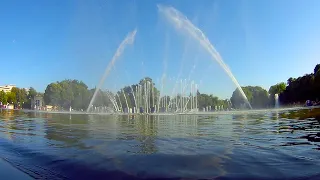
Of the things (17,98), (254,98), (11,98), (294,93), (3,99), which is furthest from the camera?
(17,98)

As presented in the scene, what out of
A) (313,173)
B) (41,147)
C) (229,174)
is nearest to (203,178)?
(229,174)

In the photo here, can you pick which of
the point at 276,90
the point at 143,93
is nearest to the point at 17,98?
the point at 143,93

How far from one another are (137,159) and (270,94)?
419 feet

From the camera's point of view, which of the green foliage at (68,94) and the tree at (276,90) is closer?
the green foliage at (68,94)

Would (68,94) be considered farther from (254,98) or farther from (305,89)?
(305,89)

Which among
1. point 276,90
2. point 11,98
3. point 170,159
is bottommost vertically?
point 170,159

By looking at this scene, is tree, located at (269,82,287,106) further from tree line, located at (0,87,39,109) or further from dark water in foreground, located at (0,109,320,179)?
dark water in foreground, located at (0,109,320,179)

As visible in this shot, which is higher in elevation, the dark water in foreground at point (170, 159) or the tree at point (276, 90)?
the tree at point (276, 90)

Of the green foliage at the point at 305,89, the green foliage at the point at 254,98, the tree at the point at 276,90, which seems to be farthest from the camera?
the green foliage at the point at 254,98

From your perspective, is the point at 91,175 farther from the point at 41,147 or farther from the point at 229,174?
the point at 41,147

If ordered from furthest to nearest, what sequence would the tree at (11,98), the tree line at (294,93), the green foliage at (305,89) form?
the tree at (11,98) → the tree line at (294,93) → the green foliage at (305,89)

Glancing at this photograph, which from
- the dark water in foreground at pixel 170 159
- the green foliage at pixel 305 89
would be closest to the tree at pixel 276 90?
the green foliage at pixel 305 89

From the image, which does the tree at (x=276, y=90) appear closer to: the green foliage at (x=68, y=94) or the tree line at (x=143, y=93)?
the tree line at (x=143, y=93)

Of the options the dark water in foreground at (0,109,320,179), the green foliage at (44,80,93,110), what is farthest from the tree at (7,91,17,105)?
the dark water in foreground at (0,109,320,179)
